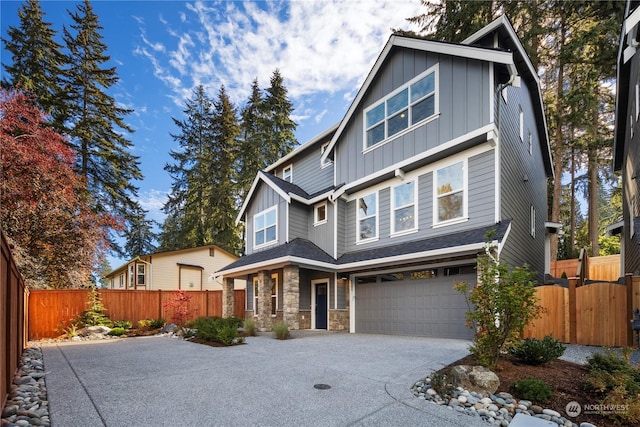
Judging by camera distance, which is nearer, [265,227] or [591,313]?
[591,313]

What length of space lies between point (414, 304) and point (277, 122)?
22.4 meters

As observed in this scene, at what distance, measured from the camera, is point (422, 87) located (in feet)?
34.2

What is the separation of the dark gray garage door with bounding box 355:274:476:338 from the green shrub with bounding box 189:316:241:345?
4.42m

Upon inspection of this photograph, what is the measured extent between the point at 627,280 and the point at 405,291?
5.18 metres

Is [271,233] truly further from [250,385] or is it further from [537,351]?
[537,351]

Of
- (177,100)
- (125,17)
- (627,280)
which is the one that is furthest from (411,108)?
(177,100)

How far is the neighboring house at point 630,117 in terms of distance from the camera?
836cm

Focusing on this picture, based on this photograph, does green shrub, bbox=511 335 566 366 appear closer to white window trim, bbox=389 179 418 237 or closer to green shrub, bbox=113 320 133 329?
white window trim, bbox=389 179 418 237


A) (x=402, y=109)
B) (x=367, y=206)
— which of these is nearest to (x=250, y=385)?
(x=367, y=206)

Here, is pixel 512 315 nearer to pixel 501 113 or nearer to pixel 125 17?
pixel 501 113

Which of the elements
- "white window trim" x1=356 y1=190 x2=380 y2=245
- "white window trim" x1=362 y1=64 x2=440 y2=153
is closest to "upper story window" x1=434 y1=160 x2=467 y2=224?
"white window trim" x1=362 y1=64 x2=440 y2=153

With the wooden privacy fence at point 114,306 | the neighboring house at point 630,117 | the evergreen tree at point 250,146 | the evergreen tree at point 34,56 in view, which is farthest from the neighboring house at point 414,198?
the evergreen tree at point 34,56

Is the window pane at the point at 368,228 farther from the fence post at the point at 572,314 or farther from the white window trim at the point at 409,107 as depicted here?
the fence post at the point at 572,314

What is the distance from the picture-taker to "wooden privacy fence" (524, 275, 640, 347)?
7.13 meters
